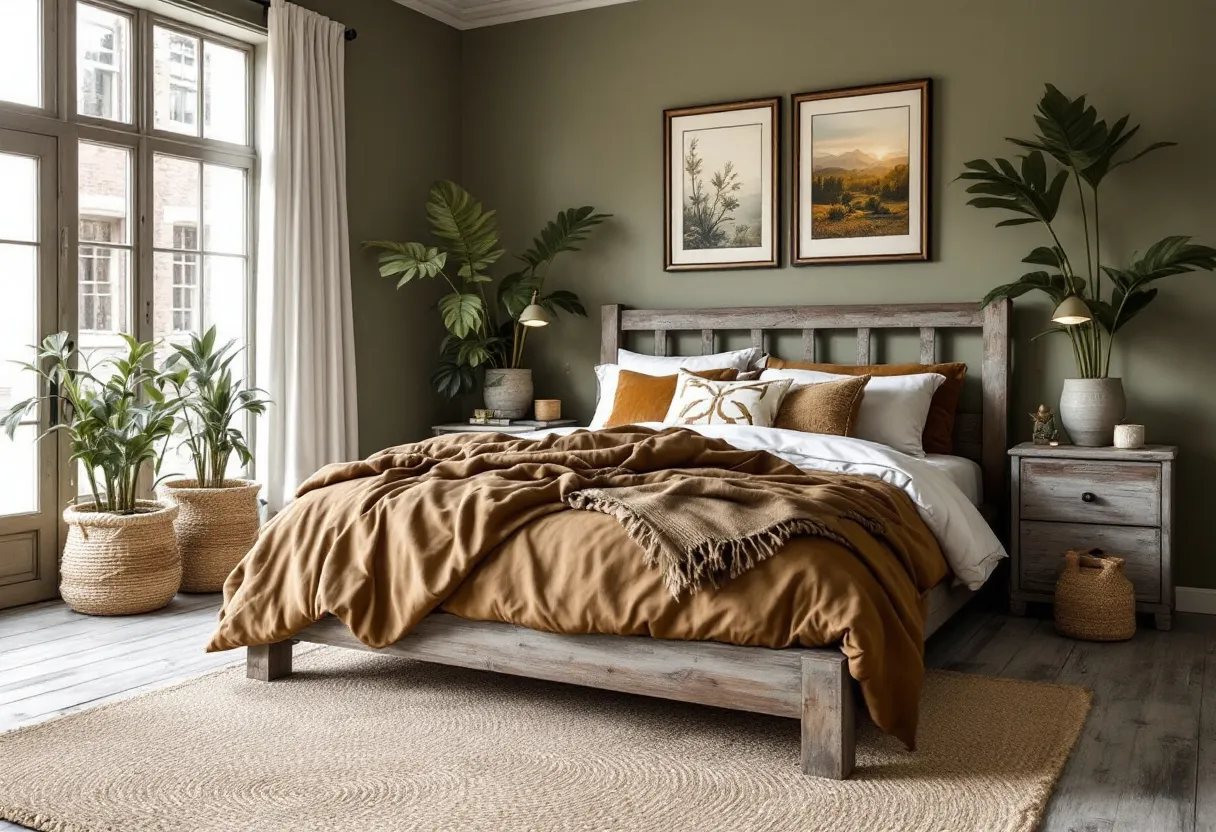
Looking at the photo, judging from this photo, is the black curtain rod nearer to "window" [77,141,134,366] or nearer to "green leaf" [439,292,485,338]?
"window" [77,141,134,366]

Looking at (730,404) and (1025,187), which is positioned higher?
(1025,187)

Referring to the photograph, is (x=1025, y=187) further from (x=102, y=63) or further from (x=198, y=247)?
(x=102, y=63)

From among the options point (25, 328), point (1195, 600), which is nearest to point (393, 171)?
point (25, 328)

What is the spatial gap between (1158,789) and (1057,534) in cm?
177

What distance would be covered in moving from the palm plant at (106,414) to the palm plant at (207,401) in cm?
10

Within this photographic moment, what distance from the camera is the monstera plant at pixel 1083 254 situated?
13.5ft

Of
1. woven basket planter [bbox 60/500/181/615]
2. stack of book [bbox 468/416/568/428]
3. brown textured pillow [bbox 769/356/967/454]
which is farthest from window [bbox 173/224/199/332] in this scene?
brown textured pillow [bbox 769/356/967/454]

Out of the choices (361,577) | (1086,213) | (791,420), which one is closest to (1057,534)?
(791,420)

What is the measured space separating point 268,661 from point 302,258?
7.30ft

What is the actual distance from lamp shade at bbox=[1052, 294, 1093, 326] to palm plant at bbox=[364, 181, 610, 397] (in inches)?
90.5

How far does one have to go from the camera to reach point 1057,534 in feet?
13.7

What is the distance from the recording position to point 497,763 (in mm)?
2631

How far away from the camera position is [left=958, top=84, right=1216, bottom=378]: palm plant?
4121mm

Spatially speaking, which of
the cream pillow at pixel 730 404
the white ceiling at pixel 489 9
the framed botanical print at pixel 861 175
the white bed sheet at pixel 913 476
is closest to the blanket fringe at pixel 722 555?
the white bed sheet at pixel 913 476
